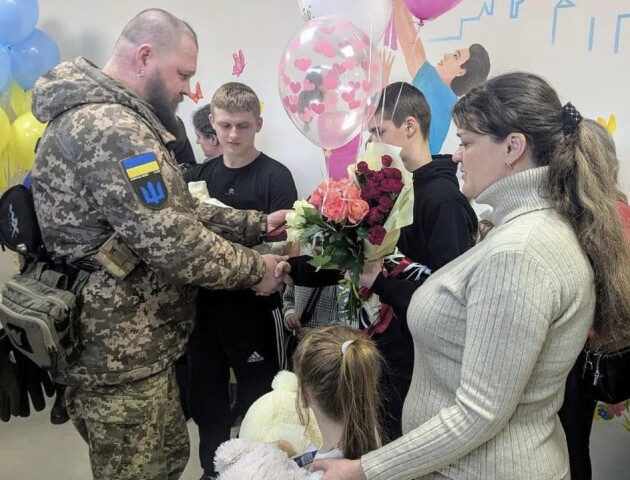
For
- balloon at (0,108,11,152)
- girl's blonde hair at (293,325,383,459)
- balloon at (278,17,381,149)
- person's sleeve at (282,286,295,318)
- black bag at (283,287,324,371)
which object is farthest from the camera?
balloon at (0,108,11,152)

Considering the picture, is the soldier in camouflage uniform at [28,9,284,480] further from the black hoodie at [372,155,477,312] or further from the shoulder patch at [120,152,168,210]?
the black hoodie at [372,155,477,312]

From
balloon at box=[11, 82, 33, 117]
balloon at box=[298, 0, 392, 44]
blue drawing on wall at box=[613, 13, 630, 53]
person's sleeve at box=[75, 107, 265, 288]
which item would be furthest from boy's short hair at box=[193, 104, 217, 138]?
blue drawing on wall at box=[613, 13, 630, 53]

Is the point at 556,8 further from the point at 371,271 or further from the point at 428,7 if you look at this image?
the point at 371,271

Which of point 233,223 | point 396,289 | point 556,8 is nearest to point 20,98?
point 233,223

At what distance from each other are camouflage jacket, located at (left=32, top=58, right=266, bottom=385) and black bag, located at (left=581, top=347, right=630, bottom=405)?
115cm

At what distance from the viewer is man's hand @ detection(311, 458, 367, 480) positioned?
45.6 inches

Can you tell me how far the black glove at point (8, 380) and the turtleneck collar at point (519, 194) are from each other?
63.9 inches

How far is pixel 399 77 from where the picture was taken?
2699mm

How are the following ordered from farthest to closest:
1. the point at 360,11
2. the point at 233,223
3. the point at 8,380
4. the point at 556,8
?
the point at 556,8
the point at 233,223
the point at 360,11
the point at 8,380

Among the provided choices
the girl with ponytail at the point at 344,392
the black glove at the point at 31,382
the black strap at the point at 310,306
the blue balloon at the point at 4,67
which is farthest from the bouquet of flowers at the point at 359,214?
the blue balloon at the point at 4,67

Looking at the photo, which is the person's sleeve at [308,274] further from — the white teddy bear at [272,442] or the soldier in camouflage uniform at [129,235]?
the white teddy bear at [272,442]

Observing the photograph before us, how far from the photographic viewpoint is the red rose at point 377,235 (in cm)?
156

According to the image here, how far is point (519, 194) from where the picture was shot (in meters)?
1.10

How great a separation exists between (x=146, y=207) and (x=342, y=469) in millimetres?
844
